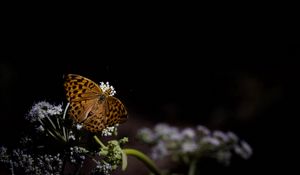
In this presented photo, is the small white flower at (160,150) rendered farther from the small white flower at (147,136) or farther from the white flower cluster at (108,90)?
the white flower cluster at (108,90)

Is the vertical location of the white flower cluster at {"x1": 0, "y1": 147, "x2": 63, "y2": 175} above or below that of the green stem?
below

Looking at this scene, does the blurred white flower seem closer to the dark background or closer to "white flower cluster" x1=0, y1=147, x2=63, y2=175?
"white flower cluster" x1=0, y1=147, x2=63, y2=175

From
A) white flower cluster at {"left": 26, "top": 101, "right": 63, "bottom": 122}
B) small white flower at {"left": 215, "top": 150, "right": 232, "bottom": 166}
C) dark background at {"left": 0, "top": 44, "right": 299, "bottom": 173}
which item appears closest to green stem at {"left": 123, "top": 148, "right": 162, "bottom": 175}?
white flower cluster at {"left": 26, "top": 101, "right": 63, "bottom": 122}

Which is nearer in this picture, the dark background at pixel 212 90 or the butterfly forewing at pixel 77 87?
the butterfly forewing at pixel 77 87

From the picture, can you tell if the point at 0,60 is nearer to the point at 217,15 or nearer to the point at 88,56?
the point at 88,56

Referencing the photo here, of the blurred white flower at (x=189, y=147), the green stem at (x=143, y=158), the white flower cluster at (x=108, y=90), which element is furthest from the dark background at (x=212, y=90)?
the white flower cluster at (x=108, y=90)

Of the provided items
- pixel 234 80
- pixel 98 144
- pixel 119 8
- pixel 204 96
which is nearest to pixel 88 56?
pixel 119 8
